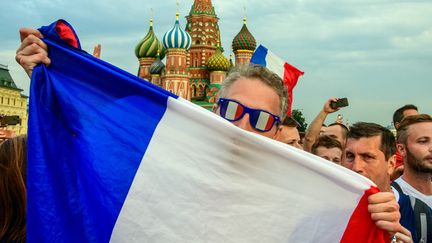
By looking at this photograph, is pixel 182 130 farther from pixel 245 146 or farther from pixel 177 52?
pixel 177 52

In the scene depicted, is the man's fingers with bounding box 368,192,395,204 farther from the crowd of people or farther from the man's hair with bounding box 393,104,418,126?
the man's hair with bounding box 393,104,418,126

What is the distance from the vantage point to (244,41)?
54.3 meters

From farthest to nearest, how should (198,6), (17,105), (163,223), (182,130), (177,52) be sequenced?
(17,105) → (198,6) → (177,52) → (182,130) → (163,223)

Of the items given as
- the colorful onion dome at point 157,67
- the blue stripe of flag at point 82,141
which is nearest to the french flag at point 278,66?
the blue stripe of flag at point 82,141

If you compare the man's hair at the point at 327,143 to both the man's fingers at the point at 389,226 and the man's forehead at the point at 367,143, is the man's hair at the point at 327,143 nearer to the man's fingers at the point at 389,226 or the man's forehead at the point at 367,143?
the man's forehead at the point at 367,143

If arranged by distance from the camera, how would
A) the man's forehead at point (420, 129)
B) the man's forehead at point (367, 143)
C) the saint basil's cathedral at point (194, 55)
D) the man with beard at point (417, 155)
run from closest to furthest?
the man's forehead at point (367, 143), the man with beard at point (417, 155), the man's forehead at point (420, 129), the saint basil's cathedral at point (194, 55)

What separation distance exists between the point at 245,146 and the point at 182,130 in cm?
24

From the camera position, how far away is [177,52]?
162 feet

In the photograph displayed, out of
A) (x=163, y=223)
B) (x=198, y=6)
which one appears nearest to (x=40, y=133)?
(x=163, y=223)

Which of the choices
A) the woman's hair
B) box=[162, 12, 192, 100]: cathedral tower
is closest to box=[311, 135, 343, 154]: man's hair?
the woman's hair

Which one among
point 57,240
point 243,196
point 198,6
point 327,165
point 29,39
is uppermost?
point 198,6

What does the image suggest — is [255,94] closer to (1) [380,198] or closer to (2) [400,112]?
(1) [380,198]

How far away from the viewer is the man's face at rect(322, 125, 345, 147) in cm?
521

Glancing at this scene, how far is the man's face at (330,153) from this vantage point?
16.3 feet
